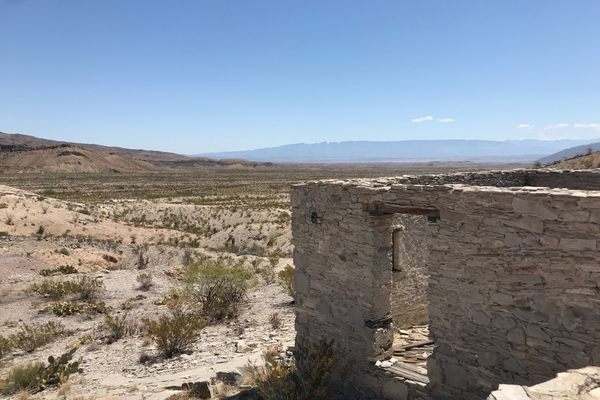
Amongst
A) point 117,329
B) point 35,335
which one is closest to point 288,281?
point 117,329

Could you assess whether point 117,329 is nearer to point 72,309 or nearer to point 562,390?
point 72,309

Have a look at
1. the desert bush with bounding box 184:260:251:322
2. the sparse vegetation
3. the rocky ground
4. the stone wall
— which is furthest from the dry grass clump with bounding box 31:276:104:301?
the stone wall

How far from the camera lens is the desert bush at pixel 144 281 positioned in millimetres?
16609

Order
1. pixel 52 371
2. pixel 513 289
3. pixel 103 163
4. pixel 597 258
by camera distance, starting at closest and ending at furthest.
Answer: pixel 597 258 < pixel 513 289 < pixel 52 371 < pixel 103 163

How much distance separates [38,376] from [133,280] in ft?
27.7

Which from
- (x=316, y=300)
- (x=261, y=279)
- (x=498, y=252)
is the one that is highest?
(x=498, y=252)

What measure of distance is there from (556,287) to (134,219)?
3541 centimetres

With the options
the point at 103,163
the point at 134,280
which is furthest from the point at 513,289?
the point at 103,163

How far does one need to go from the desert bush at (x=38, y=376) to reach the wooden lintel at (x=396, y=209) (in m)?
6.70

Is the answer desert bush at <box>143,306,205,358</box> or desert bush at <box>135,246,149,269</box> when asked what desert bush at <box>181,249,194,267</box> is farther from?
desert bush at <box>143,306,205,358</box>

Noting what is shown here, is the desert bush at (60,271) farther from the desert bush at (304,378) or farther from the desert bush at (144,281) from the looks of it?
the desert bush at (304,378)

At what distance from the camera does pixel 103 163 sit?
370 ft

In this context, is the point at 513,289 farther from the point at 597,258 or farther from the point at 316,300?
the point at 316,300

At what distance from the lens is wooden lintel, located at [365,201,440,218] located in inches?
266
